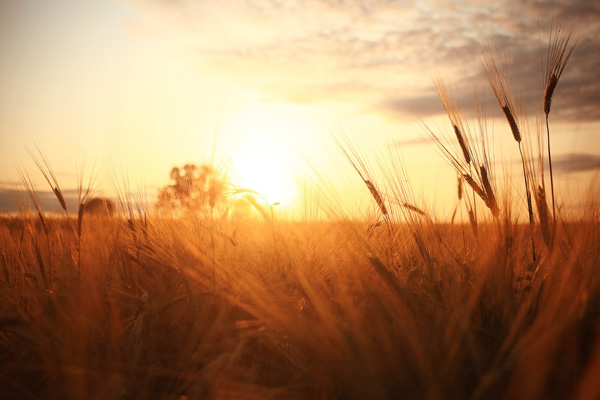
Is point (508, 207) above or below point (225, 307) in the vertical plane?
above

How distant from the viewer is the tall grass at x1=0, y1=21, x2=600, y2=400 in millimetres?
1171

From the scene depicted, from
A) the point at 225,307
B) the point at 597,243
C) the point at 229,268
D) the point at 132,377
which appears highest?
the point at 597,243

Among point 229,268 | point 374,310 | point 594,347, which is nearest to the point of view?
point 594,347

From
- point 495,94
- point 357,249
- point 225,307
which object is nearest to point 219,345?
point 225,307

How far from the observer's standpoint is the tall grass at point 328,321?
117 cm

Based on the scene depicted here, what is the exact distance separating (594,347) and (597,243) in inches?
32.3

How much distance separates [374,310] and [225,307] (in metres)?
0.56

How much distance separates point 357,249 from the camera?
5.97 feet

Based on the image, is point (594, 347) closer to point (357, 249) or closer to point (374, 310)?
point (374, 310)

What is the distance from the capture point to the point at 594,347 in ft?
4.03

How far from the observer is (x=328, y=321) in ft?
4.32

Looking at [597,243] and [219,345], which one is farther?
[597,243]

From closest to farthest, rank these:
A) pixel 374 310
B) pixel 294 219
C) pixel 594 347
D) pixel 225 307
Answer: pixel 594 347, pixel 374 310, pixel 225 307, pixel 294 219

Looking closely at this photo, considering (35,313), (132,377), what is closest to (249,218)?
(35,313)
